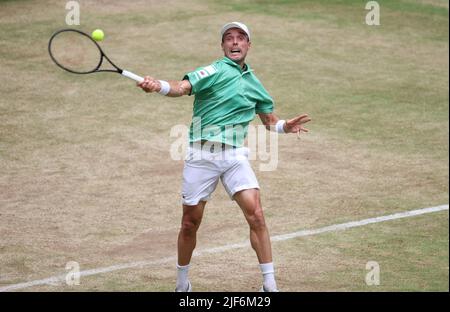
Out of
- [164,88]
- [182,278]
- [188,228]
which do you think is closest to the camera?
[164,88]

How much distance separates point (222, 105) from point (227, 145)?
40cm

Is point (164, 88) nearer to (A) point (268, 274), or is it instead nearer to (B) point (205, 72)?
(B) point (205, 72)

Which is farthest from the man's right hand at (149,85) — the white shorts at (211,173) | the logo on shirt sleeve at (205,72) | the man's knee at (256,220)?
the man's knee at (256,220)

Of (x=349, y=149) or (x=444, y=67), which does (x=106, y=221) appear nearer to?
(x=349, y=149)

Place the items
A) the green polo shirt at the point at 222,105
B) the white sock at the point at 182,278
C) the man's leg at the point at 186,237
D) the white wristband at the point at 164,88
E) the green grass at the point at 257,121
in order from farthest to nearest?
the green grass at the point at 257,121 → the white sock at the point at 182,278 → the man's leg at the point at 186,237 → the green polo shirt at the point at 222,105 → the white wristband at the point at 164,88

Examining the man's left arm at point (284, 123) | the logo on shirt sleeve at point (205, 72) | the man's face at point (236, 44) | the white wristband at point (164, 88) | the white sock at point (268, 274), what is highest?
the man's face at point (236, 44)

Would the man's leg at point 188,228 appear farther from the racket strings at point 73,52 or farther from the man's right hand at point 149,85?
the racket strings at point 73,52

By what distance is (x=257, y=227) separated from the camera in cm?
1023

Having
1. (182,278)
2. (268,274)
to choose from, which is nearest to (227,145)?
(268,274)

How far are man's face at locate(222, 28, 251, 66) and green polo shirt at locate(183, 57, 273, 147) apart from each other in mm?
79

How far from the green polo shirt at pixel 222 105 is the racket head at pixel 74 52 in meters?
2.31

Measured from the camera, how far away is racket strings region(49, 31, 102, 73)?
543 inches

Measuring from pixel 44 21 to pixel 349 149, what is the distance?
7288 mm

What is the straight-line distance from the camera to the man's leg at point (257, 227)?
10234 mm
